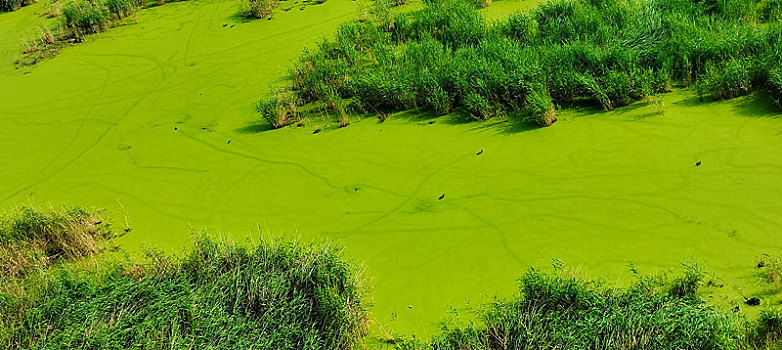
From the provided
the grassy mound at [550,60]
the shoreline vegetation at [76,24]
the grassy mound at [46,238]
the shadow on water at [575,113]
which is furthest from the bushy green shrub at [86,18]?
the grassy mound at [46,238]

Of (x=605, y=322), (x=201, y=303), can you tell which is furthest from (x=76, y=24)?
(x=605, y=322)

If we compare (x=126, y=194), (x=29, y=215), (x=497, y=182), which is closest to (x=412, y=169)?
(x=497, y=182)

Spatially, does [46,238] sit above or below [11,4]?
below

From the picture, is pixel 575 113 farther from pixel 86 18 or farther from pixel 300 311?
pixel 86 18

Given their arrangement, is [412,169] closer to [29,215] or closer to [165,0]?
[29,215]

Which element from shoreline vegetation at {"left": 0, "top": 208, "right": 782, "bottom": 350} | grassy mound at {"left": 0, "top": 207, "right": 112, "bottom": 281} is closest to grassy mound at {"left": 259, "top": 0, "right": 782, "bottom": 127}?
grassy mound at {"left": 0, "top": 207, "right": 112, "bottom": 281}

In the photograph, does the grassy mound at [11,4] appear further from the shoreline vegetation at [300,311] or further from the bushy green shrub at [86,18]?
the shoreline vegetation at [300,311]
